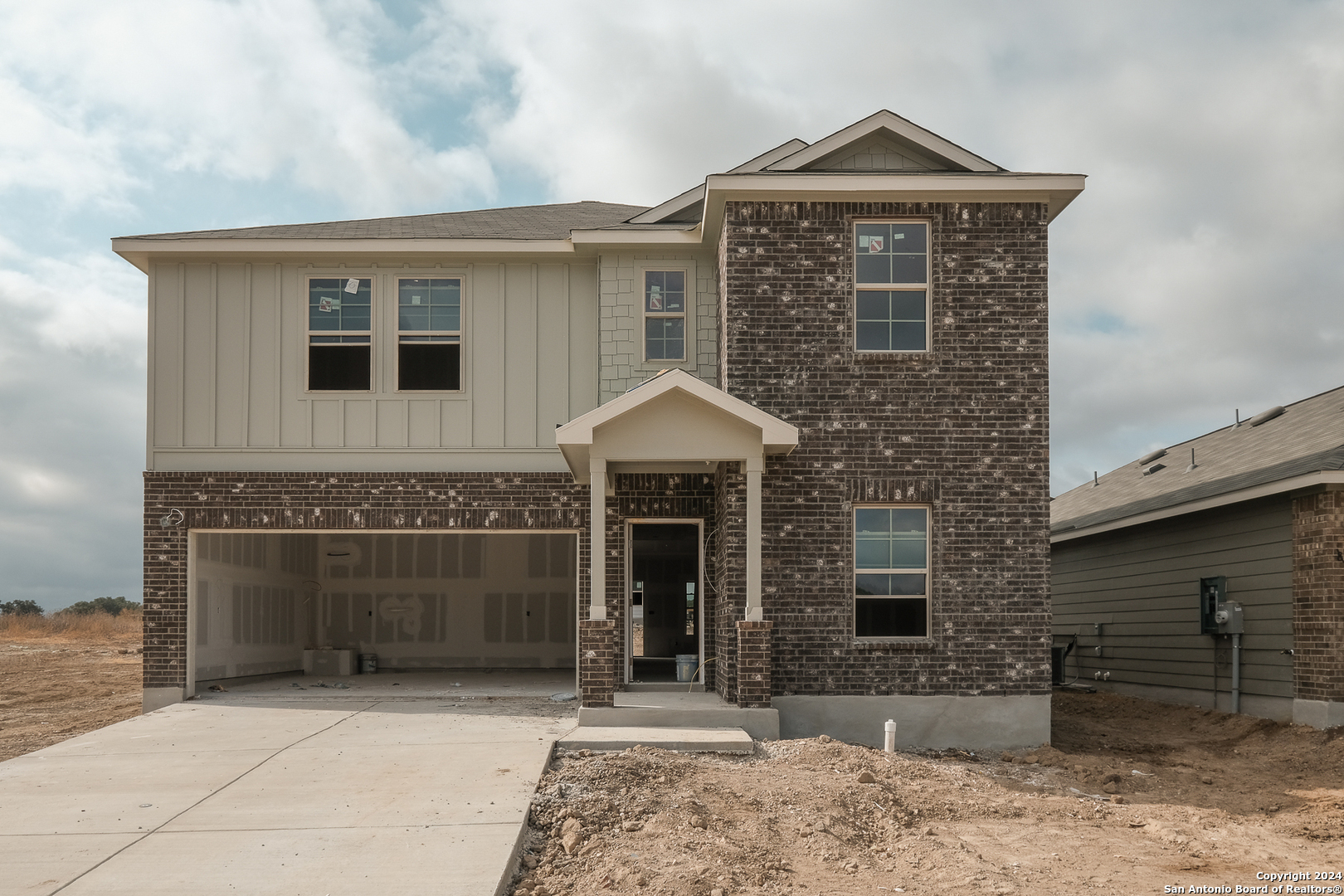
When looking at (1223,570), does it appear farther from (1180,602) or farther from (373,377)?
(373,377)

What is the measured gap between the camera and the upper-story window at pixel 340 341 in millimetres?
15328

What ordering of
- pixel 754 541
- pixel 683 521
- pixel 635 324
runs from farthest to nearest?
pixel 635 324 → pixel 683 521 → pixel 754 541

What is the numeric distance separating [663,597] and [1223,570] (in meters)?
8.10

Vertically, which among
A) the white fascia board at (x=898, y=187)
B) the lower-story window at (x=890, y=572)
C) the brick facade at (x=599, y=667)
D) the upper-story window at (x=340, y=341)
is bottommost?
the brick facade at (x=599, y=667)

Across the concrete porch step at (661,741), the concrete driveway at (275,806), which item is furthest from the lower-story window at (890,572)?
the concrete driveway at (275,806)

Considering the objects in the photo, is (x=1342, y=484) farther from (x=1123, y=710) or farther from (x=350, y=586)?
(x=350, y=586)

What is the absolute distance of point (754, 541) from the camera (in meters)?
12.4

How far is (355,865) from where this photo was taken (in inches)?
300

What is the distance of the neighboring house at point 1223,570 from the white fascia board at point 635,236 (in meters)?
8.21

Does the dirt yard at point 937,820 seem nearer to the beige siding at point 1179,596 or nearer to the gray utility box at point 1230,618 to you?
the beige siding at point 1179,596

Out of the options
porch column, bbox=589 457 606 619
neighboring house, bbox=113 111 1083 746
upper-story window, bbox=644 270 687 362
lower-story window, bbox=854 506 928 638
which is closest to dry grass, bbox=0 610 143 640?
neighboring house, bbox=113 111 1083 746

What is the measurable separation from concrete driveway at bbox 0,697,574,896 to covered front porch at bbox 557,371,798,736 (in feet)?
3.99

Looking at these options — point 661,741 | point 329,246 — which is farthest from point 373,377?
point 661,741

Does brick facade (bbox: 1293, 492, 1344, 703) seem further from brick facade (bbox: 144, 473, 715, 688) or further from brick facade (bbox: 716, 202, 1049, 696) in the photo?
brick facade (bbox: 144, 473, 715, 688)
